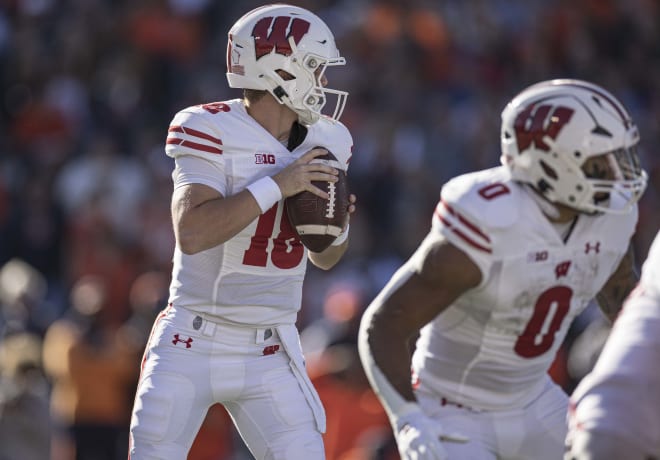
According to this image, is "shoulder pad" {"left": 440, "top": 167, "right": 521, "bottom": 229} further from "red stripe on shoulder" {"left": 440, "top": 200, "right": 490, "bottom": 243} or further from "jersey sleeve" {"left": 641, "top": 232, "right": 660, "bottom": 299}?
"jersey sleeve" {"left": 641, "top": 232, "right": 660, "bottom": 299}

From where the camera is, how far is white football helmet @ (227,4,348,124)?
181 inches

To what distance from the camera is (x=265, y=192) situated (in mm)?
4324

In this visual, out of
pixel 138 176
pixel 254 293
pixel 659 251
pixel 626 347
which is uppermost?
pixel 659 251

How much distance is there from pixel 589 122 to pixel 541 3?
24.8 feet

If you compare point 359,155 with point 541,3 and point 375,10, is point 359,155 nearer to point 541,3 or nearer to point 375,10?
point 375,10

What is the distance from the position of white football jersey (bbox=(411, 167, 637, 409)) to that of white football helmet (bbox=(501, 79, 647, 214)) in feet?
0.30

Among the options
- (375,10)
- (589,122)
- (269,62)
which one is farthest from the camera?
(375,10)

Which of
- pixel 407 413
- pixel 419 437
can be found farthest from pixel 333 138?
pixel 419 437

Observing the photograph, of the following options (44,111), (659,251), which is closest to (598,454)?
(659,251)

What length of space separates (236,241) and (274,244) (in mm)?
129

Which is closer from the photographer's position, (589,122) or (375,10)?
(589,122)

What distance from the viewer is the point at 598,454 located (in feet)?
9.63

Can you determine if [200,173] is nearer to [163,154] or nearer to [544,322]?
[544,322]

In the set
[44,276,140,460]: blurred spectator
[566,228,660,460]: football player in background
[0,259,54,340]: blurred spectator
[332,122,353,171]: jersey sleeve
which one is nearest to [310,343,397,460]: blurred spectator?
[44,276,140,460]: blurred spectator
